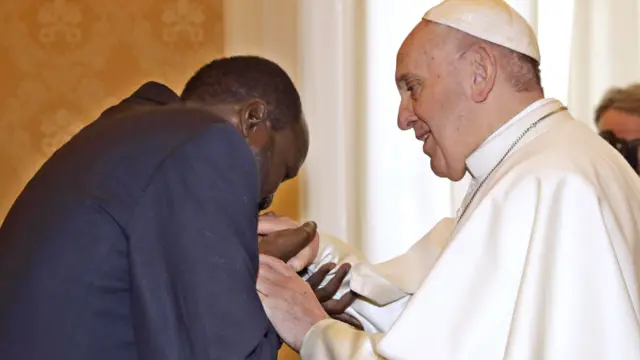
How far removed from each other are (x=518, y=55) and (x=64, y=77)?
1644mm

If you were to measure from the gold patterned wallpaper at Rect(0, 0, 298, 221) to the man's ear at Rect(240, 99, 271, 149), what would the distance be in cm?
148

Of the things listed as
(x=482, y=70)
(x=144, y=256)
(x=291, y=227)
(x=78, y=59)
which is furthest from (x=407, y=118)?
(x=78, y=59)

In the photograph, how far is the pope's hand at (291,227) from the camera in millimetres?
2219

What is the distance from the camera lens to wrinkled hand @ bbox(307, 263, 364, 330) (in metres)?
2.36

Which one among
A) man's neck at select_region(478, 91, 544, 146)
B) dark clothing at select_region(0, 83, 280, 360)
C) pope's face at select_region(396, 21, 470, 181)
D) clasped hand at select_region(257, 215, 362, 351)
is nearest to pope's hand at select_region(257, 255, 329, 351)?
clasped hand at select_region(257, 215, 362, 351)

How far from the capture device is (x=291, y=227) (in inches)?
87.9

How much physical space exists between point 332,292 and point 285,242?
0.30 metres

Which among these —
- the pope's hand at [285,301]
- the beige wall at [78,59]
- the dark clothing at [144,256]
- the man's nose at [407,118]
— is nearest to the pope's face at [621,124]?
the man's nose at [407,118]

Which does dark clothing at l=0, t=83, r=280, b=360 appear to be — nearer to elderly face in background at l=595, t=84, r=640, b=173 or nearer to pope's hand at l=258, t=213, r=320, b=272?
pope's hand at l=258, t=213, r=320, b=272

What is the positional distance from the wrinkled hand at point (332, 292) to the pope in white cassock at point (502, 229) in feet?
0.60

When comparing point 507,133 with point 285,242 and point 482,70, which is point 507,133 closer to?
point 482,70

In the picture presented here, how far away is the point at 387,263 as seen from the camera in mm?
2578

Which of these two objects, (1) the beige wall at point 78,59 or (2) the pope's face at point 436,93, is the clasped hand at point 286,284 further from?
(1) the beige wall at point 78,59

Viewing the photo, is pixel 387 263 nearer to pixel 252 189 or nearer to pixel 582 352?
pixel 582 352
